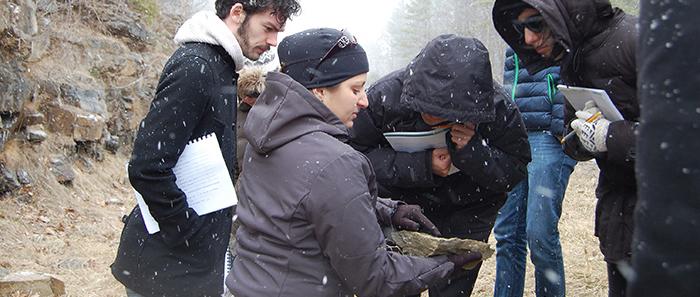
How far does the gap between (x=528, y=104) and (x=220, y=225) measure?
7.90ft

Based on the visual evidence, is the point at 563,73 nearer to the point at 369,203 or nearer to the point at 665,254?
the point at 369,203

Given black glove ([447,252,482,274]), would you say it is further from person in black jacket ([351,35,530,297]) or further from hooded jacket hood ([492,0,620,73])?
hooded jacket hood ([492,0,620,73])

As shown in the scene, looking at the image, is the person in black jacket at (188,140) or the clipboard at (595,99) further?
the person in black jacket at (188,140)

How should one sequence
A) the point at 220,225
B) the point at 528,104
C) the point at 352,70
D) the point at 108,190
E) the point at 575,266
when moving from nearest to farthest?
the point at 352,70
the point at 220,225
the point at 528,104
the point at 575,266
the point at 108,190

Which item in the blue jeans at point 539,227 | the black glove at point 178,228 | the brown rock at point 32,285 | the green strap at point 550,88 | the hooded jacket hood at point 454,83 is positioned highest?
the hooded jacket hood at point 454,83

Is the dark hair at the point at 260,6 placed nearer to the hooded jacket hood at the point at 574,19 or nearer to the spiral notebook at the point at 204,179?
the spiral notebook at the point at 204,179

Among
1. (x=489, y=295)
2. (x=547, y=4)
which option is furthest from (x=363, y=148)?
(x=489, y=295)

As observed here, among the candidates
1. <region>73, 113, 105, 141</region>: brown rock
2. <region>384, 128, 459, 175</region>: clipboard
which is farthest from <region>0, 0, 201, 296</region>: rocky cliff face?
<region>384, 128, 459, 175</region>: clipboard

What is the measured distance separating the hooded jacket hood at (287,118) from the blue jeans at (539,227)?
7.07 feet

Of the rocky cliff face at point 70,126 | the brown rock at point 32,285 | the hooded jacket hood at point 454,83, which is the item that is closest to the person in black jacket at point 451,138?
the hooded jacket hood at point 454,83

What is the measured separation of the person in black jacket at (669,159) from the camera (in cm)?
81

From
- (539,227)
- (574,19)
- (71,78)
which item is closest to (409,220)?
(574,19)

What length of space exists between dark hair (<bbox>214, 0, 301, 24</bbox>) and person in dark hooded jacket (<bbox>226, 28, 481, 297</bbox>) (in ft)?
1.35

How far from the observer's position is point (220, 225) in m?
2.81
